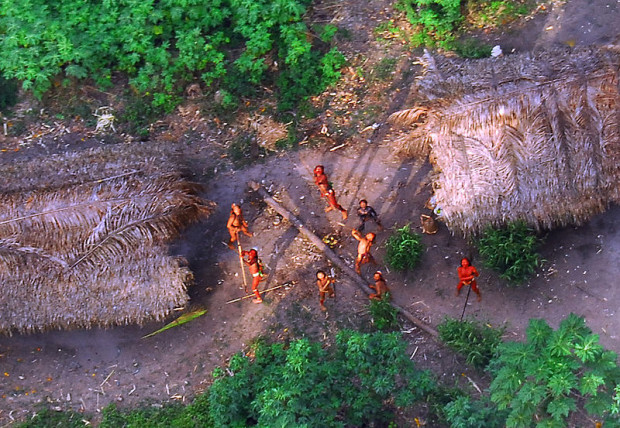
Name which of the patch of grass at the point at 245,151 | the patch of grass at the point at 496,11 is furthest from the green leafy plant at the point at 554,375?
the patch of grass at the point at 496,11

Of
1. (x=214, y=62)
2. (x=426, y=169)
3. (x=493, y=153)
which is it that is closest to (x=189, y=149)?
(x=214, y=62)

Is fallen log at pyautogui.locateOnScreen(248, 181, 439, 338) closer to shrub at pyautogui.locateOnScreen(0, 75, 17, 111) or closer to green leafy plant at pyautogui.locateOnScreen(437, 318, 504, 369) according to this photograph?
green leafy plant at pyautogui.locateOnScreen(437, 318, 504, 369)

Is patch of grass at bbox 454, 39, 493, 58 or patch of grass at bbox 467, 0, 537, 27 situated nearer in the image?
patch of grass at bbox 454, 39, 493, 58

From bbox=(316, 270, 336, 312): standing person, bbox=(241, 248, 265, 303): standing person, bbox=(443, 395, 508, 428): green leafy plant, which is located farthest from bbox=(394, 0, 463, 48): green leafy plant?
bbox=(443, 395, 508, 428): green leafy plant

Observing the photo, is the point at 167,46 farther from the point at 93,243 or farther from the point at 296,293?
the point at 296,293

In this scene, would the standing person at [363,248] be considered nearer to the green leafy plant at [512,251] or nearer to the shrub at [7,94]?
the green leafy plant at [512,251]

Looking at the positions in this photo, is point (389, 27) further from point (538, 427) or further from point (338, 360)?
point (538, 427)

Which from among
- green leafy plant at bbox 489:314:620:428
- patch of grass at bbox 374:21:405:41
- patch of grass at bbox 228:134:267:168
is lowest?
patch of grass at bbox 228:134:267:168
